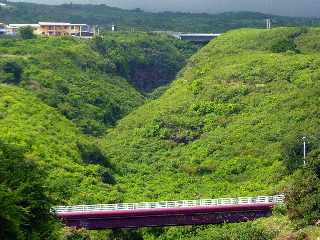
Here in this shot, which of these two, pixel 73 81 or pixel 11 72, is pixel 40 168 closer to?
pixel 11 72

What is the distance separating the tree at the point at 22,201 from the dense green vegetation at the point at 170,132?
74 millimetres

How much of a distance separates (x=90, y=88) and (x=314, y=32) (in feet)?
120

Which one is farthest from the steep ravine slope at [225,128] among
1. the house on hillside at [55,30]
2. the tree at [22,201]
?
the house on hillside at [55,30]

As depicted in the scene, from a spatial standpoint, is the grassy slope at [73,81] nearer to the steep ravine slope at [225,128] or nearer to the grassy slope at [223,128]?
the grassy slope at [223,128]

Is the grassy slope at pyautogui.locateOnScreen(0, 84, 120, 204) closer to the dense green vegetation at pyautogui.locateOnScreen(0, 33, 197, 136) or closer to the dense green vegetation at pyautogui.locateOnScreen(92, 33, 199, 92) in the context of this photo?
the dense green vegetation at pyautogui.locateOnScreen(0, 33, 197, 136)

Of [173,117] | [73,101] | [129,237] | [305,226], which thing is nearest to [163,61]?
[73,101]

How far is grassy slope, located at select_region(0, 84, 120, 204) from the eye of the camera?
71.6 metres

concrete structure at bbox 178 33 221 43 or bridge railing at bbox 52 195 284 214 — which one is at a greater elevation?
concrete structure at bbox 178 33 221 43

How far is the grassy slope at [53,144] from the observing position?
235 ft

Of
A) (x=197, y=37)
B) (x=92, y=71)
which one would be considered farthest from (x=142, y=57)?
(x=197, y=37)

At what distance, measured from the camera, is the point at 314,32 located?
13262 cm

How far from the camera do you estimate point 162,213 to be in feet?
189

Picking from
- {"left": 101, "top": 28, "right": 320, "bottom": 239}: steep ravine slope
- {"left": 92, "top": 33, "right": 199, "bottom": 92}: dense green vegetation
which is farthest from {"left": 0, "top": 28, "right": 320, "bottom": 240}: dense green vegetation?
{"left": 92, "top": 33, "right": 199, "bottom": 92}: dense green vegetation

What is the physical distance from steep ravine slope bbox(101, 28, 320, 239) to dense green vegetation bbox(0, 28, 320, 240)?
0.19m
